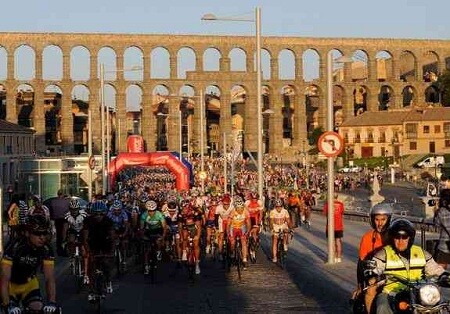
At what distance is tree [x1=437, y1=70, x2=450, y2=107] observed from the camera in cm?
12600

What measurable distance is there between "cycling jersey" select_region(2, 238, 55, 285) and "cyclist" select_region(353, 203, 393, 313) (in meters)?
2.63

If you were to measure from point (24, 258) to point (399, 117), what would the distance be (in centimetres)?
10981

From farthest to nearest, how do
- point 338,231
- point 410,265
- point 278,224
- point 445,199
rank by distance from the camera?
point 278,224 → point 338,231 → point 445,199 → point 410,265

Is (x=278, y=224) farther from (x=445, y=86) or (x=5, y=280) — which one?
(x=445, y=86)

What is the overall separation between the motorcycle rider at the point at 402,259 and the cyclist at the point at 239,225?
1118 centimetres

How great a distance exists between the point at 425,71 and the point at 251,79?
40.2m

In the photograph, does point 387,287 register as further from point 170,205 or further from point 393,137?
point 393,137

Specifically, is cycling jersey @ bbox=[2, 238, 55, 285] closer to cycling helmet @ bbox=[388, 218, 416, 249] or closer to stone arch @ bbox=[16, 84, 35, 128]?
cycling helmet @ bbox=[388, 218, 416, 249]

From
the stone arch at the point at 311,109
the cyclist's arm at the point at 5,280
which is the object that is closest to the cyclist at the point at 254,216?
the cyclist's arm at the point at 5,280

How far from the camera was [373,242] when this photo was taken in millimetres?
9742

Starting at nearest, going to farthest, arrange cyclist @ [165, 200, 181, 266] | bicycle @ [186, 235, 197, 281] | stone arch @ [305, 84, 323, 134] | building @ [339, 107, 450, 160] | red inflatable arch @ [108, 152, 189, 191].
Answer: bicycle @ [186, 235, 197, 281] → cyclist @ [165, 200, 181, 266] → red inflatable arch @ [108, 152, 189, 191] → building @ [339, 107, 450, 160] → stone arch @ [305, 84, 323, 134]

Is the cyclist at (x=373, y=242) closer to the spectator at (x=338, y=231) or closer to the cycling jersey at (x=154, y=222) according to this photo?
the cycling jersey at (x=154, y=222)

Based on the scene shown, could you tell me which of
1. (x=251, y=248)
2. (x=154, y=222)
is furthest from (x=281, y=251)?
(x=154, y=222)

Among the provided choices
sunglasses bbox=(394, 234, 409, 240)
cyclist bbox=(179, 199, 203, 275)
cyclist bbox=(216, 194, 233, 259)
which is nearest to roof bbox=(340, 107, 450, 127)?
cyclist bbox=(216, 194, 233, 259)
